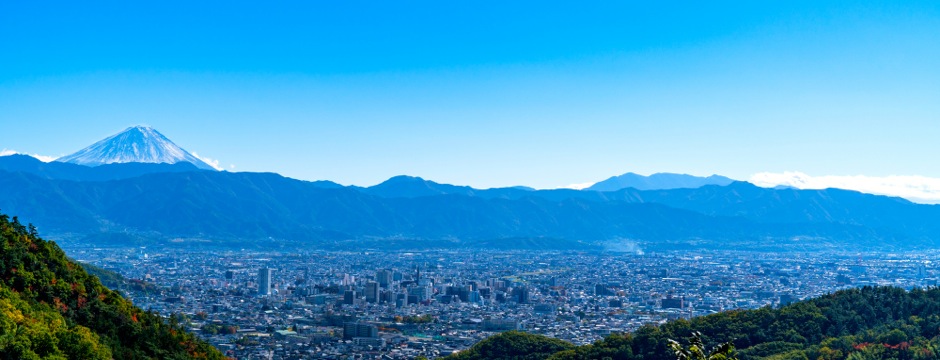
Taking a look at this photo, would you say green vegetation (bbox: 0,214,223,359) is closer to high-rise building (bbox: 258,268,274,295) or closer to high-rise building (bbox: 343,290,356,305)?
high-rise building (bbox: 343,290,356,305)

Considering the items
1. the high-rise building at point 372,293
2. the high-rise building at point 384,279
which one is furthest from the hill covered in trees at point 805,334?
the high-rise building at point 384,279

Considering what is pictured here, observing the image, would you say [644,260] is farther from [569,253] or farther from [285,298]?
[285,298]

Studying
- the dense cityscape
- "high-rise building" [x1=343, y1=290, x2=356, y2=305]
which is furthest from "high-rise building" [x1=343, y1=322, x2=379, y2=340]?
"high-rise building" [x1=343, y1=290, x2=356, y2=305]

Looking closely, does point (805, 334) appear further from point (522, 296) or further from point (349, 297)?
point (522, 296)

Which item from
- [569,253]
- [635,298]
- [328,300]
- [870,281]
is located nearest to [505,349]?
[328,300]

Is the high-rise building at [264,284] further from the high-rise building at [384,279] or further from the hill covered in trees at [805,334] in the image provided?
the hill covered in trees at [805,334]

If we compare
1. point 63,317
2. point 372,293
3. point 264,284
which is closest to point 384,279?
point 264,284
